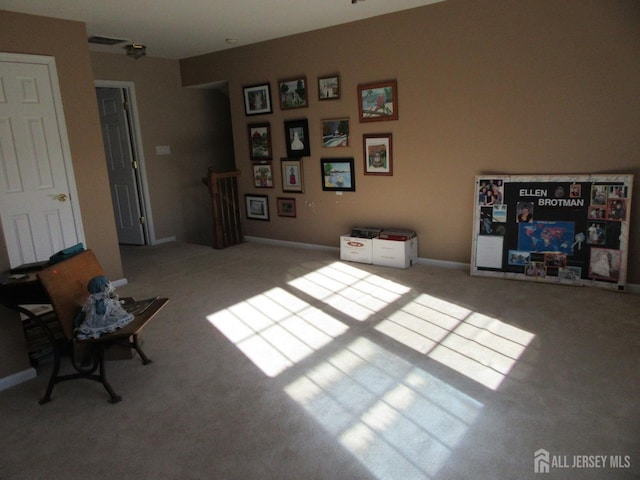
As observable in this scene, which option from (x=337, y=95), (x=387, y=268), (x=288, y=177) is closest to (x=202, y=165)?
(x=288, y=177)

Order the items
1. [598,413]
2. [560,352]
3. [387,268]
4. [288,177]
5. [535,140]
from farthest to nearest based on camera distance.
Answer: [288,177], [387,268], [535,140], [560,352], [598,413]

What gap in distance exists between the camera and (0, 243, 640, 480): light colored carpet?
6.68 ft

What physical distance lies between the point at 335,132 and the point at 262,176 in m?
1.32

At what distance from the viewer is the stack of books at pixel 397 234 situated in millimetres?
4673

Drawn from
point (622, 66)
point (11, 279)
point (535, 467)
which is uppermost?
point (622, 66)

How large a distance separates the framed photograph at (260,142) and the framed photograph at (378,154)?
142 cm

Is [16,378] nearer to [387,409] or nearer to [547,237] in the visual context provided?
[387,409]

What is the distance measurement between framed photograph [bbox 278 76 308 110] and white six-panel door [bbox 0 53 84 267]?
2.37m

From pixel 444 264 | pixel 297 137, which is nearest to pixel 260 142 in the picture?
pixel 297 137

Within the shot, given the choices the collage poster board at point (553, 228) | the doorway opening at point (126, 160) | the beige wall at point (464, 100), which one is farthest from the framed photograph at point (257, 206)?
the collage poster board at point (553, 228)

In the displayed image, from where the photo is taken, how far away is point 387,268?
4738 mm

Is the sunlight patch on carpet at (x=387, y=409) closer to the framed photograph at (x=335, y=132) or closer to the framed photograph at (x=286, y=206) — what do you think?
the framed photograph at (x=335, y=132)

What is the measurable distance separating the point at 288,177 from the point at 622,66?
3.54 metres

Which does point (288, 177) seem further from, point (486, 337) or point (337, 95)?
point (486, 337)
